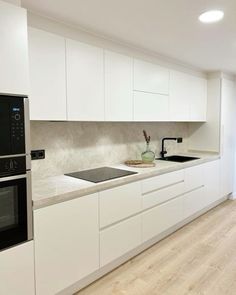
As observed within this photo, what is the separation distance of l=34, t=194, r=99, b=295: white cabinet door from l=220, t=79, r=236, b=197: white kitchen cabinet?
282cm

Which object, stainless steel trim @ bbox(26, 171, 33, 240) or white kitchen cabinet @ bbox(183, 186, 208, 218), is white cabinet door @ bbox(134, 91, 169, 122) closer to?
white kitchen cabinet @ bbox(183, 186, 208, 218)

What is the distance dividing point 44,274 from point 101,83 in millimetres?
1645

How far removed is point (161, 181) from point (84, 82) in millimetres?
1359

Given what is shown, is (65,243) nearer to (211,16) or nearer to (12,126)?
(12,126)

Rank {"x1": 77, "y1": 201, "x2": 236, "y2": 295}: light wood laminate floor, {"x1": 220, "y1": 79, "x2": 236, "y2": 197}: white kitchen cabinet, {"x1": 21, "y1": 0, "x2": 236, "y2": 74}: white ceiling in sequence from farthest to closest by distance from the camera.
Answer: {"x1": 220, "y1": 79, "x2": 236, "y2": 197}: white kitchen cabinet, {"x1": 77, "y1": 201, "x2": 236, "y2": 295}: light wood laminate floor, {"x1": 21, "y1": 0, "x2": 236, "y2": 74}: white ceiling

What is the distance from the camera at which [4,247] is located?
5.05 ft

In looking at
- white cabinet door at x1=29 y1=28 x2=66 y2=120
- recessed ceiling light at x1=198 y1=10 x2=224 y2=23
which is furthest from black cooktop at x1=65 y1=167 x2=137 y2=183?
recessed ceiling light at x1=198 y1=10 x2=224 y2=23

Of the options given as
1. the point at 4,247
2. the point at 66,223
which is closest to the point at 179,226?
the point at 66,223

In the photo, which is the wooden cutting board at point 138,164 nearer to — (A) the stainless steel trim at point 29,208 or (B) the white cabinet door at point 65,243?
(B) the white cabinet door at point 65,243

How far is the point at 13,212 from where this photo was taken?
62.7 inches

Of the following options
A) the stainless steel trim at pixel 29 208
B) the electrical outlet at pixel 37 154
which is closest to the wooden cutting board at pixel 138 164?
the electrical outlet at pixel 37 154

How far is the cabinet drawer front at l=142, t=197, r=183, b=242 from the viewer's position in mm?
2646

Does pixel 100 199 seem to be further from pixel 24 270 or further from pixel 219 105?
pixel 219 105

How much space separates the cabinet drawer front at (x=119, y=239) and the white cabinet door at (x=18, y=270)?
0.67 metres
